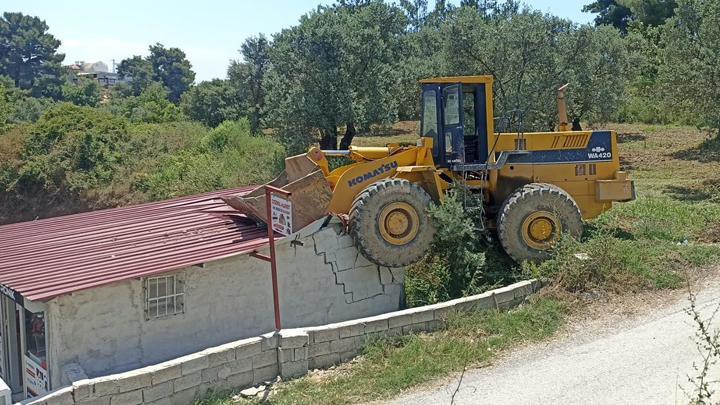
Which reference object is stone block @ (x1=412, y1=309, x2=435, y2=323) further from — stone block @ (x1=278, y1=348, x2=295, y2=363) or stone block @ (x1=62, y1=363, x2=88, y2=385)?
stone block @ (x1=62, y1=363, x2=88, y2=385)

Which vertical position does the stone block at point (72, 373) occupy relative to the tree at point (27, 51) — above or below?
below

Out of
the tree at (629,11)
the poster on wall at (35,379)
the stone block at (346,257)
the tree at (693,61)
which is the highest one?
the tree at (629,11)

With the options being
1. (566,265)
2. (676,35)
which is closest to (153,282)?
(566,265)

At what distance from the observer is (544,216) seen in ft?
37.1

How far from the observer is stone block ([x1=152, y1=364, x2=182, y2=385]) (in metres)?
7.79

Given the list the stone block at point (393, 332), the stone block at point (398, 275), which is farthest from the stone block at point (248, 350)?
the stone block at point (398, 275)

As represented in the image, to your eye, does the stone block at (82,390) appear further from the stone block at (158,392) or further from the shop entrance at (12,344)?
the shop entrance at (12,344)

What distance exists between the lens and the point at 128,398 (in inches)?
300

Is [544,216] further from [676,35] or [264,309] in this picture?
[676,35]

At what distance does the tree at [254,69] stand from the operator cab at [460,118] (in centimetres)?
2547

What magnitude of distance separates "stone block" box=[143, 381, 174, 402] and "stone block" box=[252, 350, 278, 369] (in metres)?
1.10

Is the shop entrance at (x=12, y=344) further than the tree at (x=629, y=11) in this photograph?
No

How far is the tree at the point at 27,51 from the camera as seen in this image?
100000mm

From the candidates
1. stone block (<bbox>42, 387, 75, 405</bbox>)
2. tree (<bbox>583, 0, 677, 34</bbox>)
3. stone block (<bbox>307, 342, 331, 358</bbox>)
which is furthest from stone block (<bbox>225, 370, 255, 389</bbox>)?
tree (<bbox>583, 0, 677, 34</bbox>)
